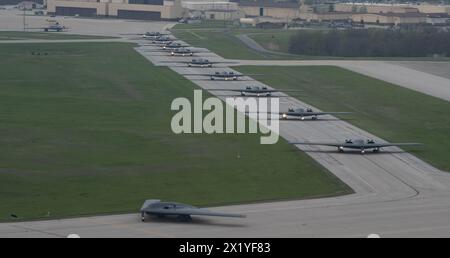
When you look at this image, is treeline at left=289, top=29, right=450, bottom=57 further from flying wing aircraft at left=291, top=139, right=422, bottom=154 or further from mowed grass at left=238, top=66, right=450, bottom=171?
flying wing aircraft at left=291, top=139, right=422, bottom=154

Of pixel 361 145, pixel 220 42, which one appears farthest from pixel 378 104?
pixel 220 42

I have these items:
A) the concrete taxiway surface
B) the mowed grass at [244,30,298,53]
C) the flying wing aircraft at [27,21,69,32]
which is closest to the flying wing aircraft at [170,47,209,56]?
the concrete taxiway surface

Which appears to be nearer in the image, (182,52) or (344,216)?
(344,216)

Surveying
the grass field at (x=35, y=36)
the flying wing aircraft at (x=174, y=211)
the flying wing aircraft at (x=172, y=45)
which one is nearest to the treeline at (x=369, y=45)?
the flying wing aircraft at (x=172, y=45)

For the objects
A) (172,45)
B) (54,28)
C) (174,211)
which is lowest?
(54,28)

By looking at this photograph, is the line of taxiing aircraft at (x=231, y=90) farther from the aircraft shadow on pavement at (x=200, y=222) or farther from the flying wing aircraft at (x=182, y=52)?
the aircraft shadow on pavement at (x=200, y=222)

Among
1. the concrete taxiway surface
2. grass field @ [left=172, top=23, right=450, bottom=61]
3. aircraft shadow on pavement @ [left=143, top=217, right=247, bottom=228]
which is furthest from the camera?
grass field @ [left=172, top=23, right=450, bottom=61]

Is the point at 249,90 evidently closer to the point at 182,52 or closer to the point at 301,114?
the point at 301,114
